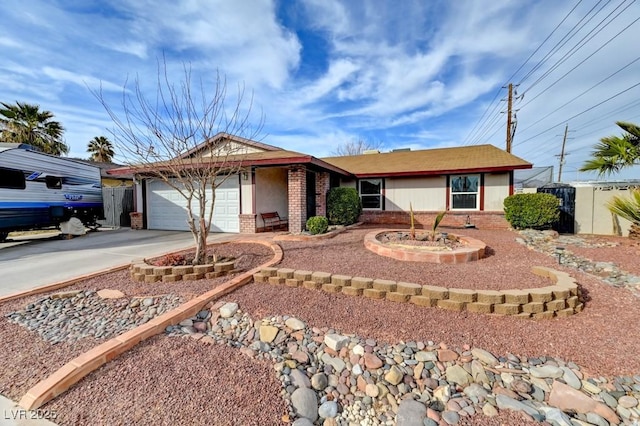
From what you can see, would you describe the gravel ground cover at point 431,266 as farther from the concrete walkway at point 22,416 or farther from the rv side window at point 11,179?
the rv side window at point 11,179

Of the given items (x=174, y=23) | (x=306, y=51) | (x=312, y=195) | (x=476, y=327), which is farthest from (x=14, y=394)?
(x=306, y=51)

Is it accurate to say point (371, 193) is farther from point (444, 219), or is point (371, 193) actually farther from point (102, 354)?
point (102, 354)

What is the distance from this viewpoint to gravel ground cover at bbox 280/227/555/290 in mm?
4117

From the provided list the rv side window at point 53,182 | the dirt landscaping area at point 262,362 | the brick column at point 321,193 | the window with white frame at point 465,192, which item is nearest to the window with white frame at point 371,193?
the window with white frame at point 465,192

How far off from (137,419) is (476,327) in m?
3.29

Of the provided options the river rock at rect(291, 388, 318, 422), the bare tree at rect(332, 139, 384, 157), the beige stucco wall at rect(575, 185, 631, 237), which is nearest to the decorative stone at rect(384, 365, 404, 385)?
the river rock at rect(291, 388, 318, 422)

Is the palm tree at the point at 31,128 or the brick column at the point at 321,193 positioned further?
the palm tree at the point at 31,128

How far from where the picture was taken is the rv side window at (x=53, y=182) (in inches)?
371

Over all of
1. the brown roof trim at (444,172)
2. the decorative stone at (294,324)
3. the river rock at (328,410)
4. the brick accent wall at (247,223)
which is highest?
the brown roof trim at (444,172)

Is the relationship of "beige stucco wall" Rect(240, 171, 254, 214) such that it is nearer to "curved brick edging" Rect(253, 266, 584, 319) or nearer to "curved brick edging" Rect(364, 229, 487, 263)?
"curved brick edging" Rect(364, 229, 487, 263)

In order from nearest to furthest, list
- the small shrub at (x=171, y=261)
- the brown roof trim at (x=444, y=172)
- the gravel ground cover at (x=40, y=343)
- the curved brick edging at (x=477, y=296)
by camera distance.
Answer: the gravel ground cover at (x=40, y=343) → the curved brick edging at (x=477, y=296) → the small shrub at (x=171, y=261) → the brown roof trim at (x=444, y=172)

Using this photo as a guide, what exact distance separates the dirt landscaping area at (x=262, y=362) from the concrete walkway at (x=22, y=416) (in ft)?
0.26

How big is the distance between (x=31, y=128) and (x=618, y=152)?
27.9 meters

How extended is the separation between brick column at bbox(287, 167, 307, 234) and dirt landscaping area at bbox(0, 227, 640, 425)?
3812 millimetres
